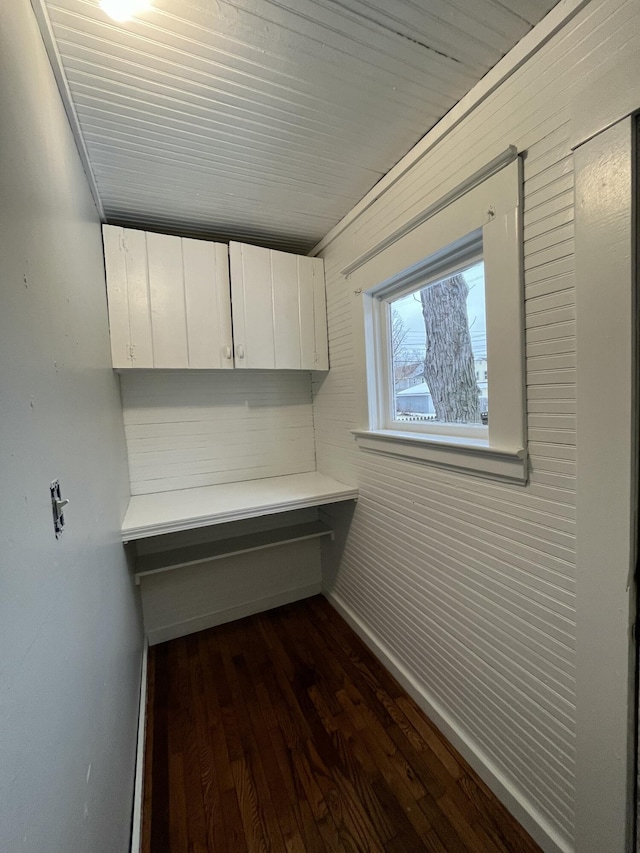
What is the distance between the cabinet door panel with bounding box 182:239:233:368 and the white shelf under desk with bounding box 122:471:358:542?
30.1 inches

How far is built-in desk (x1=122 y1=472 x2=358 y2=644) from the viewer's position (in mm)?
1794

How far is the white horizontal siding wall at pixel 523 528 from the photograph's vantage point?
2.95 feet

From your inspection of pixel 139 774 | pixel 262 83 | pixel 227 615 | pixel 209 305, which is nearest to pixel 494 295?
pixel 262 83

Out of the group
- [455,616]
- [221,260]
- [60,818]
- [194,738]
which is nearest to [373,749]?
[455,616]

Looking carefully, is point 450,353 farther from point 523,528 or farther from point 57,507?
point 57,507

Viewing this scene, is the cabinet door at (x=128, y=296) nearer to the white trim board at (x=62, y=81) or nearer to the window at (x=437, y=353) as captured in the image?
the white trim board at (x=62, y=81)

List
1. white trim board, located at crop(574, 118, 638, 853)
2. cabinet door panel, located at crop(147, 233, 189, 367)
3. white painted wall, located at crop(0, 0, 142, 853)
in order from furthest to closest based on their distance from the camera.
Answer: cabinet door panel, located at crop(147, 233, 189, 367) < white trim board, located at crop(574, 118, 638, 853) < white painted wall, located at crop(0, 0, 142, 853)

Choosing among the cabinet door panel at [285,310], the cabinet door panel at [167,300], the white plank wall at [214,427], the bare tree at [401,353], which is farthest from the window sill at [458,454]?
the cabinet door panel at [167,300]

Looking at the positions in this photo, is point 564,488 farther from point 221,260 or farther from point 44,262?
point 221,260

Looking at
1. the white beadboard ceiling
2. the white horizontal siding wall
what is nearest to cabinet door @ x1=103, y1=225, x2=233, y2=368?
the white beadboard ceiling

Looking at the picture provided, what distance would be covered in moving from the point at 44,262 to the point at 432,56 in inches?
47.6

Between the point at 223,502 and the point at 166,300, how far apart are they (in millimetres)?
1117

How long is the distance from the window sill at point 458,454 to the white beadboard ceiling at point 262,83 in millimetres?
1165

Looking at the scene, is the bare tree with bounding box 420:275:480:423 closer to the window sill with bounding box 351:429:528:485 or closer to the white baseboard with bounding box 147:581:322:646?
the window sill with bounding box 351:429:528:485
